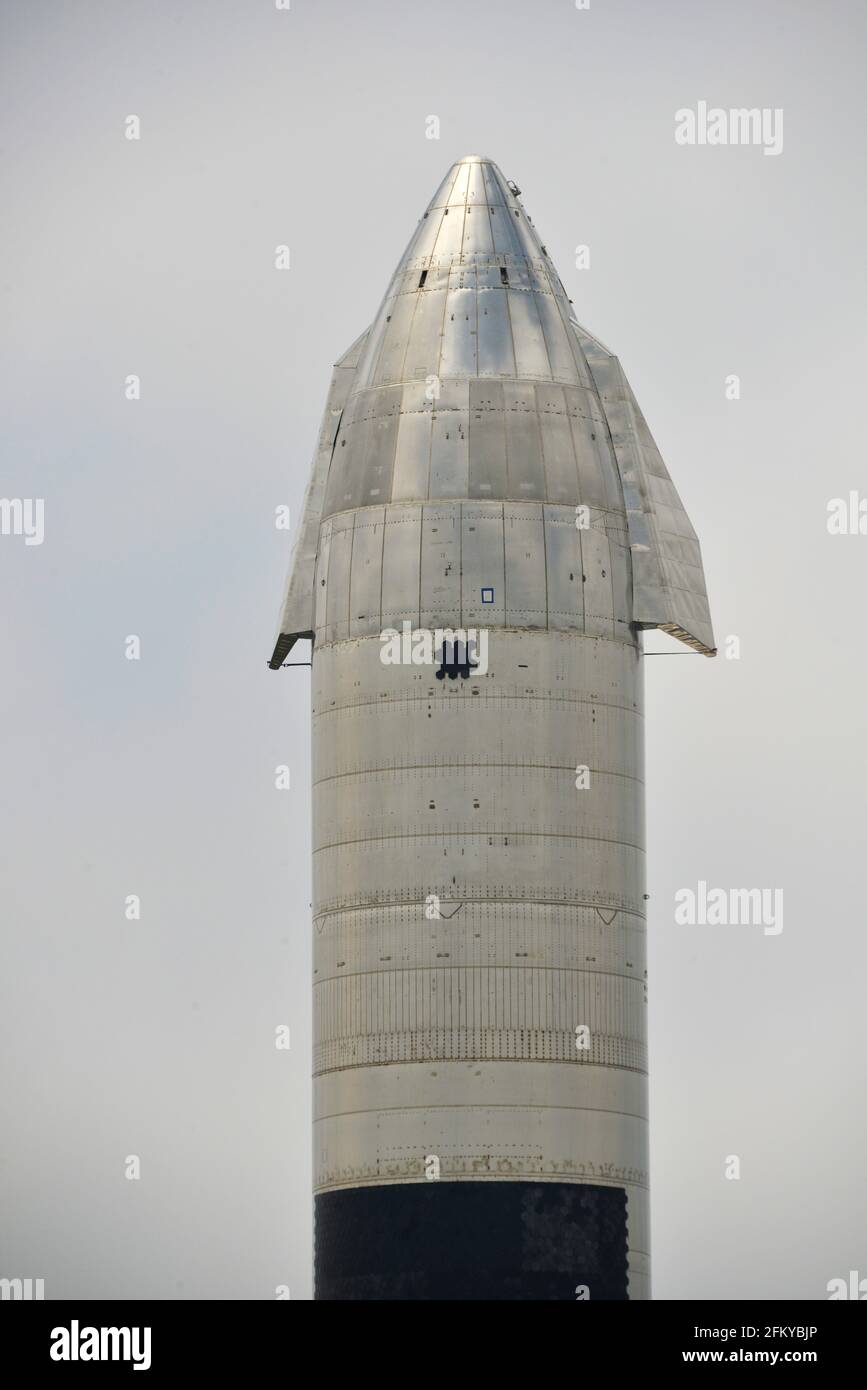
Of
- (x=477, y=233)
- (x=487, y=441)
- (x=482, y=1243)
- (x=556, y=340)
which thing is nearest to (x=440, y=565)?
(x=487, y=441)

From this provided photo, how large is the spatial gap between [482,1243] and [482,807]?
9829 mm

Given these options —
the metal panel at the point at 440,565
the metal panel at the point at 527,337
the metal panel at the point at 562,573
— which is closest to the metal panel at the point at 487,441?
the metal panel at the point at 440,565

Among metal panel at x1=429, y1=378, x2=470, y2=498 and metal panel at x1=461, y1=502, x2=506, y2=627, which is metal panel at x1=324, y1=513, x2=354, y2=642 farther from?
metal panel at x1=461, y1=502, x2=506, y2=627

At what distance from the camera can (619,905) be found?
117188 mm

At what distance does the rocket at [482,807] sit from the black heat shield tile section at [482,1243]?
0.07 meters

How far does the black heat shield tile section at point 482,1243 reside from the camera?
11388 centimetres

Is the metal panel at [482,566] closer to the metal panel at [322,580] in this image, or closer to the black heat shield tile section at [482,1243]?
the metal panel at [322,580]

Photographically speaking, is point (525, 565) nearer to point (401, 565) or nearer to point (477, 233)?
point (401, 565)

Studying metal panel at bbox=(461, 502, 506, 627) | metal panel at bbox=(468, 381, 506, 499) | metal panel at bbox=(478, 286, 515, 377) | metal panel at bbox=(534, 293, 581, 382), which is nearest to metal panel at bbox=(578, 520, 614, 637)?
metal panel at bbox=(461, 502, 506, 627)

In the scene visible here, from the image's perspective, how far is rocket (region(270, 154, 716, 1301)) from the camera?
377ft

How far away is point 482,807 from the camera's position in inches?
4569

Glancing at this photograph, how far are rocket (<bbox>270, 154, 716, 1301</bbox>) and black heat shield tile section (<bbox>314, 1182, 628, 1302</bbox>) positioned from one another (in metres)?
0.07
